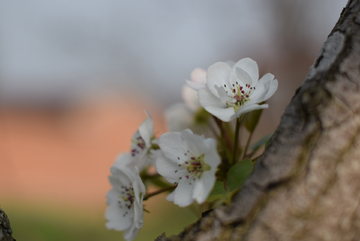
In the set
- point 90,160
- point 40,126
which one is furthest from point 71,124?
point 90,160

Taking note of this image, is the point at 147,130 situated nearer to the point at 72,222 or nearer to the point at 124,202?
A: the point at 124,202

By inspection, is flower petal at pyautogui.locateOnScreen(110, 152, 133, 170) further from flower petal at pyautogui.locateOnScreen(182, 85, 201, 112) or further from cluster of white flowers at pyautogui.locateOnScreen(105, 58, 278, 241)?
flower petal at pyautogui.locateOnScreen(182, 85, 201, 112)

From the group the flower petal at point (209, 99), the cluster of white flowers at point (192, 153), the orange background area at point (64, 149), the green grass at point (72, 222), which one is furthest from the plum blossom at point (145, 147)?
Result: the orange background area at point (64, 149)

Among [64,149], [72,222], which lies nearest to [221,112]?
[72,222]

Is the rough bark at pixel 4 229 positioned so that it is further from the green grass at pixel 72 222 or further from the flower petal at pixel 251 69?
the green grass at pixel 72 222

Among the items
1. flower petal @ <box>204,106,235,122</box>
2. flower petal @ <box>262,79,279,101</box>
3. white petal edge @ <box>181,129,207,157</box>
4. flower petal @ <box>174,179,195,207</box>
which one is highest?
flower petal @ <box>262,79,279,101</box>

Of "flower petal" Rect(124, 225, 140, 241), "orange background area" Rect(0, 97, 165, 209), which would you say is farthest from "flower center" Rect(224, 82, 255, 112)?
"orange background area" Rect(0, 97, 165, 209)
